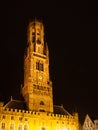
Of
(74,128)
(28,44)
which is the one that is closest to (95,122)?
(74,128)

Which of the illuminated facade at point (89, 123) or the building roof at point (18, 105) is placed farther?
the illuminated facade at point (89, 123)

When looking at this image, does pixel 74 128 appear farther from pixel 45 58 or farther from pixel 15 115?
pixel 45 58

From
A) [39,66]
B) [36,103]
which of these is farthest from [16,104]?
[39,66]

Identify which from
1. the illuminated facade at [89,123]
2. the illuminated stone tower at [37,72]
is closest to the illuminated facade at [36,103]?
the illuminated stone tower at [37,72]

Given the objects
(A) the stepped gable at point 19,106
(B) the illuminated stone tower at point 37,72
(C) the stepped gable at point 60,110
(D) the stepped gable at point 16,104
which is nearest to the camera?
(D) the stepped gable at point 16,104

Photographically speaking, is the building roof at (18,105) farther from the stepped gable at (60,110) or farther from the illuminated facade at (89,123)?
the illuminated facade at (89,123)

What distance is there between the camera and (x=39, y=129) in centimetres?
7738

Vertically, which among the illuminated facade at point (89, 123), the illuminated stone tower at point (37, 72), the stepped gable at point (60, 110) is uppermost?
the illuminated stone tower at point (37, 72)

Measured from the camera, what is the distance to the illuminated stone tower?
8300cm

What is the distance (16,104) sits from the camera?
81.0m

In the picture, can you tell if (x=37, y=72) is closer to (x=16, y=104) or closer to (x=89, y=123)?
(x=16, y=104)

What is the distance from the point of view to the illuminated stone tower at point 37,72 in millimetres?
83000

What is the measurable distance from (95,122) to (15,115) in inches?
1190

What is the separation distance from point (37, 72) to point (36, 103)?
485 inches
